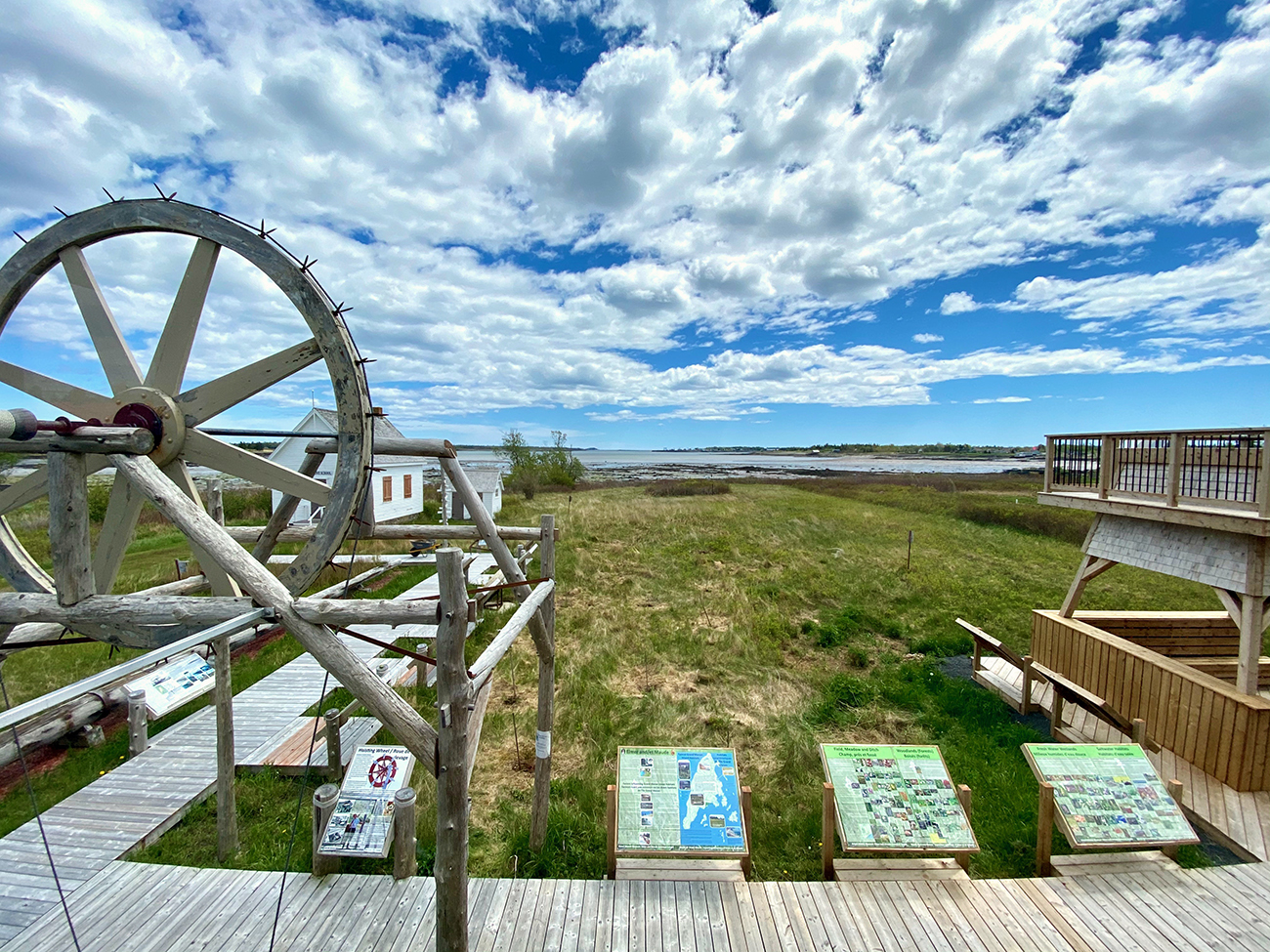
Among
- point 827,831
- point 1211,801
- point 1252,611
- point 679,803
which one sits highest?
point 1252,611

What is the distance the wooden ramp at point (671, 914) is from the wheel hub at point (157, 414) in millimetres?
3948

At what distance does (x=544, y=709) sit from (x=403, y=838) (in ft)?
5.74

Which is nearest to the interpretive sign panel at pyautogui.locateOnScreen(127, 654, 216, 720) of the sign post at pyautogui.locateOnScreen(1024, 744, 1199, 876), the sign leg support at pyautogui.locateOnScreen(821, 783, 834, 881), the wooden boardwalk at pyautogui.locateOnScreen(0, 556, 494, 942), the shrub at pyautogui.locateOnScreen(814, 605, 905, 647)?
the wooden boardwalk at pyautogui.locateOnScreen(0, 556, 494, 942)

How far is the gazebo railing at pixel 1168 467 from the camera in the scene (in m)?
6.49

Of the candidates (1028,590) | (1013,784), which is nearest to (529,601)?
(1013,784)

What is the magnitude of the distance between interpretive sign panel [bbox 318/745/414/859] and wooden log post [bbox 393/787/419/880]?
168mm

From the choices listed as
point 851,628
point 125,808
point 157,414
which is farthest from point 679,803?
point 851,628

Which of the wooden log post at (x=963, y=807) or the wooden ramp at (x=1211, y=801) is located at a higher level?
the wooden log post at (x=963, y=807)

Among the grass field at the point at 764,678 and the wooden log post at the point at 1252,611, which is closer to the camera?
the grass field at the point at 764,678

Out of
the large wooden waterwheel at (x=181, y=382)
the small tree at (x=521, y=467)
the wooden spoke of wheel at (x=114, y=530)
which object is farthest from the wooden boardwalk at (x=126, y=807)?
the small tree at (x=521, y=467)

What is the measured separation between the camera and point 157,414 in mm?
3908

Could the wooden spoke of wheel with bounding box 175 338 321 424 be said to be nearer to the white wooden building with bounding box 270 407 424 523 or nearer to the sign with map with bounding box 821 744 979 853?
the sign with map with bounding box 821 744 979 853

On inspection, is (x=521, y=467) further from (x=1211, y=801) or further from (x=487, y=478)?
(x=1211, y=801)

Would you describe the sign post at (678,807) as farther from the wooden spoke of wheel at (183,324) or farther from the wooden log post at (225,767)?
the wooden spoke of wheel at (183,324)
